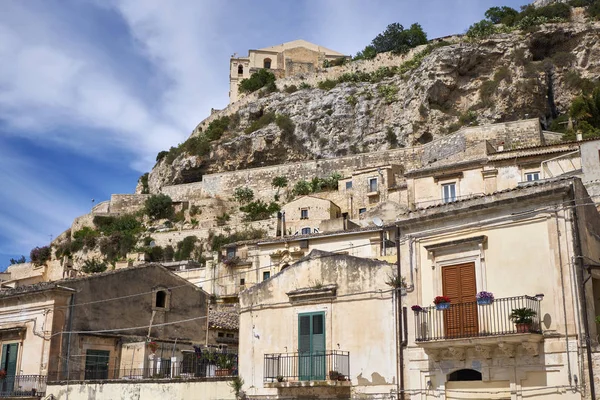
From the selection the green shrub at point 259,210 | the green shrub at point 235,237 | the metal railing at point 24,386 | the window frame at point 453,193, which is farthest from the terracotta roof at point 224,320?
the green shrub at point 259,210

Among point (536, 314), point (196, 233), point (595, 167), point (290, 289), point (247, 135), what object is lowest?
point (536, 314)

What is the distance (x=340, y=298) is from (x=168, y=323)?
12582mm

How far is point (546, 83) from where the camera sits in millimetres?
68375

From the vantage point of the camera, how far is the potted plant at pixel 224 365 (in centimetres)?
2281

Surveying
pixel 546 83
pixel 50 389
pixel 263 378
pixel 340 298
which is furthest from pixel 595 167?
pixel 546 83

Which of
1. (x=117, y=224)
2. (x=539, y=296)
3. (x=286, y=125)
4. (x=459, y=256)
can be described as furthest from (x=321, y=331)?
(x=286, y=125)

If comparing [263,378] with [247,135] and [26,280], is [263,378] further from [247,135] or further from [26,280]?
[247,135]

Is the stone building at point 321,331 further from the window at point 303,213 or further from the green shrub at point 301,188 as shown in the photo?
the green shrub at point 301,188

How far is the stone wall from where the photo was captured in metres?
21.5

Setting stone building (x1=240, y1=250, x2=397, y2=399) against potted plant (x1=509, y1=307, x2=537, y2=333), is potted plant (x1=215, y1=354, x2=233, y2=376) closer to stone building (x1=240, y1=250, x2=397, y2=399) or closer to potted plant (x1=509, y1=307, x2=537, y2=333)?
stone building (x1=240, y1=250, x2=397, y2=399)

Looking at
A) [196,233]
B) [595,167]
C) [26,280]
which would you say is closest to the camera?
[595,167]

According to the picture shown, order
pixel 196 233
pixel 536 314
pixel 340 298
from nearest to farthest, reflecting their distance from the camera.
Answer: pixel 536 314
pixel 340 298
pixel 196 233

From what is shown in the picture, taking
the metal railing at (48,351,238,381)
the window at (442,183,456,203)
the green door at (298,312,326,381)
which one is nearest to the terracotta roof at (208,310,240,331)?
the metal railing at (48,351,238,381)

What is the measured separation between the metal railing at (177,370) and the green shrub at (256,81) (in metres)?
72.7
